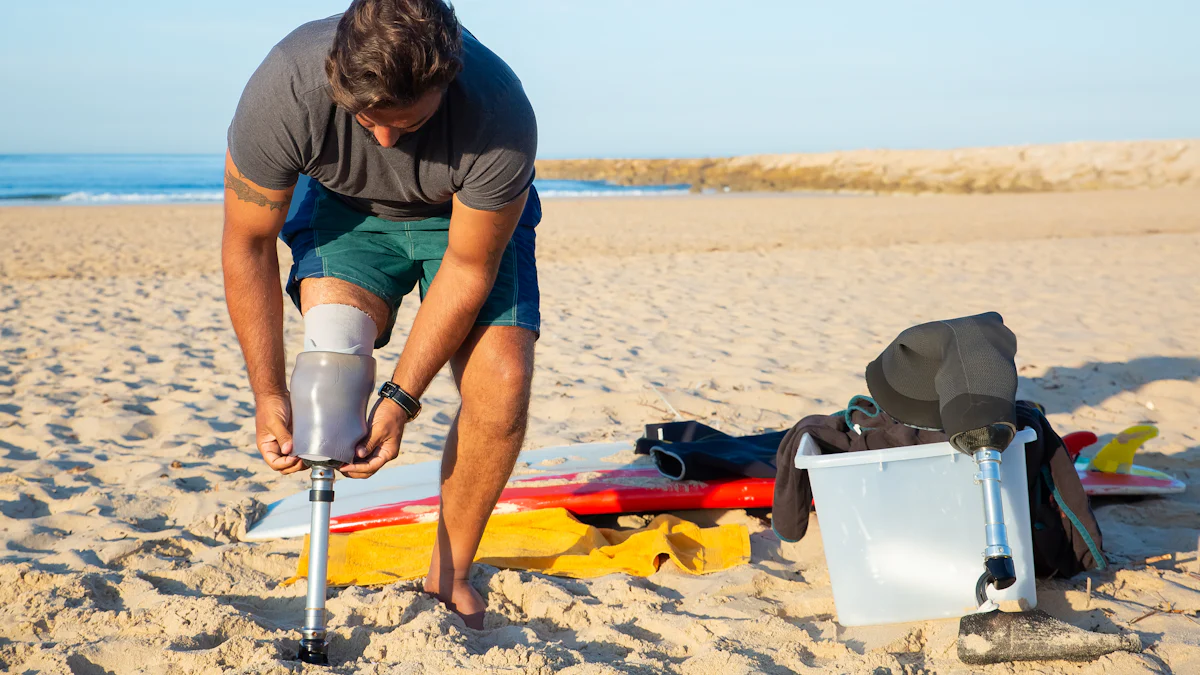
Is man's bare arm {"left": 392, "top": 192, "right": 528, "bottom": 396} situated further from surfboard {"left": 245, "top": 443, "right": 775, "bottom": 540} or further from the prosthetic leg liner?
surfboard {"left": 245, "top": 443, "right": 775, "bottom": 540}

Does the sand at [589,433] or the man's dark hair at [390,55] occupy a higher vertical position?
the man's dark hair at [390,55]

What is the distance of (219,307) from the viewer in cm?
688

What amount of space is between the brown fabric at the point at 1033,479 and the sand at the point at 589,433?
0.12 m

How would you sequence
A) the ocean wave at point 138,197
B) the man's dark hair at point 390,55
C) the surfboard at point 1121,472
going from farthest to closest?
1. the ocean wave at point 138,197
2. the surfboard at point 1121,472
3. the man's dark hair at point 390,55

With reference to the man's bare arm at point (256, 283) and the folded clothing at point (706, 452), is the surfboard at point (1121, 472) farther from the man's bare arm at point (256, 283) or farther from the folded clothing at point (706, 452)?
the man's bare arm at point (256, 283)

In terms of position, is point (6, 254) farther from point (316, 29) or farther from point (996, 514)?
point (996, 514)

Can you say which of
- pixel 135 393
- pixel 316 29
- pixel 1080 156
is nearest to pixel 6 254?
pixel 135 393

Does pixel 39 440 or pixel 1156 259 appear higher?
pixel 1156 259

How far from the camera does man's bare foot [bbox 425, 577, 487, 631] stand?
219 cm

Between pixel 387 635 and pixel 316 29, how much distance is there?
1.38m

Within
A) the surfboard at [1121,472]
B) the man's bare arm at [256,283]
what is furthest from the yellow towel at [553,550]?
the surfboard at [1121,472]

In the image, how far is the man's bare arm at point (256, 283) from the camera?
6.94ft

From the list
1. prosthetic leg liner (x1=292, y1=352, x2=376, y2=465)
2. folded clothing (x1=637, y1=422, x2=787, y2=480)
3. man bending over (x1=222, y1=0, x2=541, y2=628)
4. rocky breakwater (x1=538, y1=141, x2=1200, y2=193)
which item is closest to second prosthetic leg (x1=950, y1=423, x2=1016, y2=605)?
folded clothing (x1=637, y1=422, x2=787, y2=480)

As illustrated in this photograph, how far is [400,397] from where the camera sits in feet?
6.94
